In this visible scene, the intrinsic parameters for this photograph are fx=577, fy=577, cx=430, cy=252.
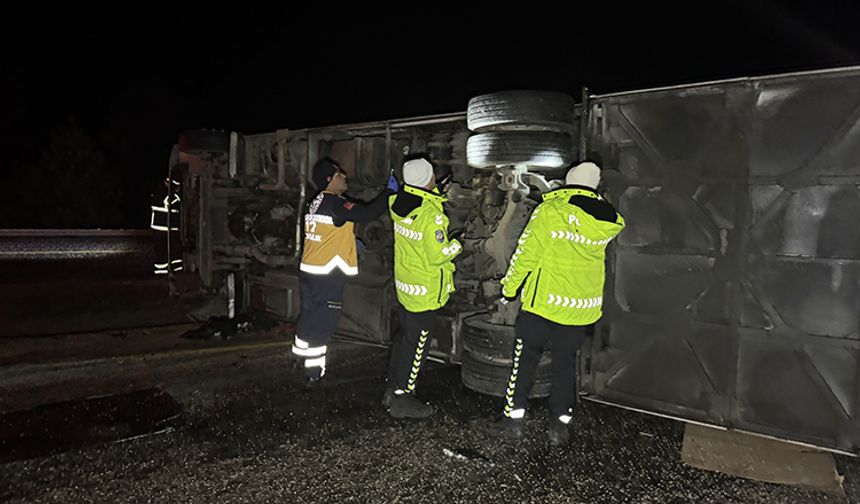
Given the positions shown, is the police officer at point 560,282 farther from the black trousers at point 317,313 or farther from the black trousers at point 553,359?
the black trousers at point 317,313

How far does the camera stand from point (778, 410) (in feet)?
12.3

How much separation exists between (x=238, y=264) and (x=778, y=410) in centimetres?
598

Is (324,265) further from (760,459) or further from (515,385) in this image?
(760,459)

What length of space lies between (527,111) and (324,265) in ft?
6.82

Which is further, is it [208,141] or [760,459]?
[208,141]

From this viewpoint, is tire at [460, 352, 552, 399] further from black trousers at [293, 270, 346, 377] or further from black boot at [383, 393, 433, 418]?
black trousers at [293, 270, 346, 377]

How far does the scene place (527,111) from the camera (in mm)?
4414

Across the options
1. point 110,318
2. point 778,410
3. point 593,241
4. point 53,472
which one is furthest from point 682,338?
point 110,318

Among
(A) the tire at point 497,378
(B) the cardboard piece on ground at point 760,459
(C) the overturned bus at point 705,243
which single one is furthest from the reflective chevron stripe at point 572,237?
(B) the cardboard piece on ground at point 760,459

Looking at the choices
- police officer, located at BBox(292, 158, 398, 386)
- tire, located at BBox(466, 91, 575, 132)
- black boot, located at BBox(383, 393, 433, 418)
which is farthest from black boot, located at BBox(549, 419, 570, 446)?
tire, located at BBox(466, 91, 575, 132)

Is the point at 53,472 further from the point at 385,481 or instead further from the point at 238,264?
the point at 238,264

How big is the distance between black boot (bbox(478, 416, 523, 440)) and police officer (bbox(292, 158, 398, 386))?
5.42 feet

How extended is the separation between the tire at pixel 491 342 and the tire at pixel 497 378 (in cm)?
5

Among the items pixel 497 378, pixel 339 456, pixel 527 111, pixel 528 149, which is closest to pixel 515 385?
→ pixel 497 378
